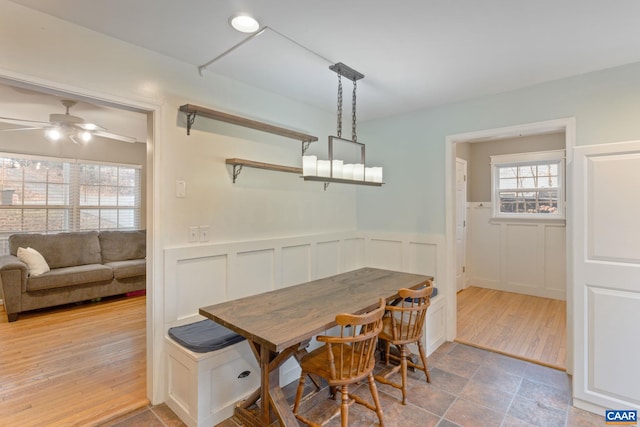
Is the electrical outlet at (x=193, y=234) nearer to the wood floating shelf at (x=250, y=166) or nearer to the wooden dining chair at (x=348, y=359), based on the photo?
the wood floating shelf at (x=250, y=166)

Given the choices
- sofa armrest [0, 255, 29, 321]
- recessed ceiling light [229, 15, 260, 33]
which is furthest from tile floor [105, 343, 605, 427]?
sofa armrest [0, 255, 29, 321]

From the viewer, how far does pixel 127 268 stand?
179 inches

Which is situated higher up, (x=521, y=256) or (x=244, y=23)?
(x=244, y=23)

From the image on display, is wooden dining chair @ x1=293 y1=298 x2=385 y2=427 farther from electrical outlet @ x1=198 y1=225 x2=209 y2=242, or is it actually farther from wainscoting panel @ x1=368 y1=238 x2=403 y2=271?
wainscoting panel @ x1=368 y1=238 x2=403 y2=271

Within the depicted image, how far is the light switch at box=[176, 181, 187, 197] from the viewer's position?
223 centimetres

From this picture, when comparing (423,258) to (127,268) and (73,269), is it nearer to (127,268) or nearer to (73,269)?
(127,268)

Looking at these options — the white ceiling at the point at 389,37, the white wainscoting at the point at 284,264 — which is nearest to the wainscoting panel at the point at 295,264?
the white wainscoting at the point at 284,264

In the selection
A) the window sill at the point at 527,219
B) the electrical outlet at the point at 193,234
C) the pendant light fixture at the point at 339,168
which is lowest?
the electrical outlet at the point at 193,234

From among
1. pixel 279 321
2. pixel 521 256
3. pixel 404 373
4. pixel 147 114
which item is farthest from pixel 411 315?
pixel 521 256

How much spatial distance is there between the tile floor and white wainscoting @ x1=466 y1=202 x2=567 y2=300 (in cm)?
243

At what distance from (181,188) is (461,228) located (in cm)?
428

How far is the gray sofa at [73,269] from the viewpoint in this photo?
368 centimetres

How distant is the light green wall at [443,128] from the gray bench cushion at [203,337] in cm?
223

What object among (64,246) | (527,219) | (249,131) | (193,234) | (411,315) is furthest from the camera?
(527,219)
